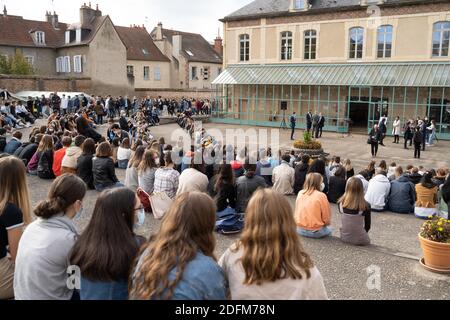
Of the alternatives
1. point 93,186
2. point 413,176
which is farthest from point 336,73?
point 93,186

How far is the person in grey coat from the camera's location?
9.70 meters

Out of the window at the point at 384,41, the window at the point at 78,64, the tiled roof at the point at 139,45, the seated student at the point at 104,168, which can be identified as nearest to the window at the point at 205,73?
the tiled roof at the point at 139,45

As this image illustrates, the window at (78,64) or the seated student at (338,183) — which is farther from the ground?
the window at (78,64)

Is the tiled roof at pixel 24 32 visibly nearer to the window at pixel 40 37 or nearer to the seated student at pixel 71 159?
the window at pixel 40 37

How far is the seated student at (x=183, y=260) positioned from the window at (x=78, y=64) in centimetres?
3997

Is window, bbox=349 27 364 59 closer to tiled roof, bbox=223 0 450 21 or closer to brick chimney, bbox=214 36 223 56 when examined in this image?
tiled roof, bbox=223 0 450 21

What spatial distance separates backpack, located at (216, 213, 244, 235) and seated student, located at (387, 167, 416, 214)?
4311 millimetres

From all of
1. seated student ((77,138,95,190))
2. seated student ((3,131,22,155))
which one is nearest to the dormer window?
seated student ((3,131,22,155))

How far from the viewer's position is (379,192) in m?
9.74

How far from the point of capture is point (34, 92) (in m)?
28.8

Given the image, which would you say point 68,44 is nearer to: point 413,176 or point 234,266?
point 413,176

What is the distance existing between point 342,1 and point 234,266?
1197 inches

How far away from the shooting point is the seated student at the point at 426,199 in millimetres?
9273

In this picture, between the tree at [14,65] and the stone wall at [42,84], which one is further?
the tree at [14,65]
